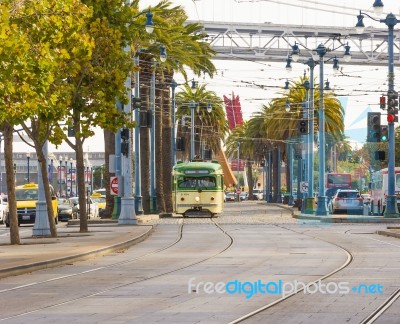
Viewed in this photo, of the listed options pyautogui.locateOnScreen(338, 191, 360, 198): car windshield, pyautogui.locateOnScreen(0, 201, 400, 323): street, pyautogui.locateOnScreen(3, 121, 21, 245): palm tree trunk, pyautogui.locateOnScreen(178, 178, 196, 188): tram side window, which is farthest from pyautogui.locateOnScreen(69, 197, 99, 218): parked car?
pyautogui.locateOnScreen(0, 201, 400, 323): street

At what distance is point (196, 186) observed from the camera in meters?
72.6

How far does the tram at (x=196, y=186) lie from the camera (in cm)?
7262

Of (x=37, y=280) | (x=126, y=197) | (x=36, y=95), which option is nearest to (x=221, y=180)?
(x=126, y=197)

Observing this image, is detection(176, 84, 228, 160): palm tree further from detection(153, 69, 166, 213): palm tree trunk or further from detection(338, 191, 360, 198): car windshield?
detection(338, 191, 360, 198): car windshield

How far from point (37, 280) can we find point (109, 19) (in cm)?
1714

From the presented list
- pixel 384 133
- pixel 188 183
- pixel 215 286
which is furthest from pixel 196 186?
pixel 215 286

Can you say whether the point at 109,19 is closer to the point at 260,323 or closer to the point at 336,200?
the point at 260,323

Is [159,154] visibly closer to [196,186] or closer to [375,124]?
[196,186]

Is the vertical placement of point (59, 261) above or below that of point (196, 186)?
below

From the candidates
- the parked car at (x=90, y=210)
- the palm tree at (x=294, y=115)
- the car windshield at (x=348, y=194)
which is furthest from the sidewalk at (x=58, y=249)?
the palm tree at (x=294, y=115)

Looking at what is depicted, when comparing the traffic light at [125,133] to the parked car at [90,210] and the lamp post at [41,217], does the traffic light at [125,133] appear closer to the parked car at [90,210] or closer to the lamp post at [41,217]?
the lamp post at [41,217]

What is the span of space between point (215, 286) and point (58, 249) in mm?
12768

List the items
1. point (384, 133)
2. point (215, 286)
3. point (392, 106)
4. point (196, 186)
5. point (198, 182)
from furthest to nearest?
1. point (198, 182)
2. point (196, 186)
3. point (392, 106)
4. point (384, 133)
5. point (215, 286)

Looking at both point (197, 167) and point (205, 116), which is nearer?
point (197, 167)
